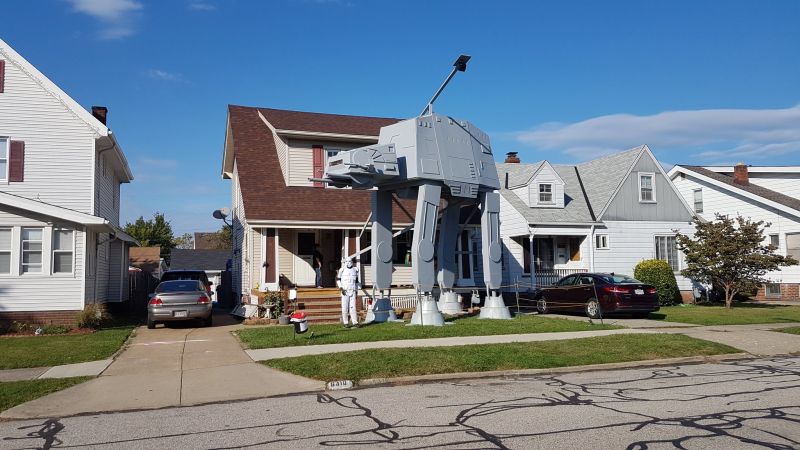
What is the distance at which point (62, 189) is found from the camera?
62.8 feet

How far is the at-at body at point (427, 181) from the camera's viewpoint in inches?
625

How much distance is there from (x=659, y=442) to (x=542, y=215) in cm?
2063

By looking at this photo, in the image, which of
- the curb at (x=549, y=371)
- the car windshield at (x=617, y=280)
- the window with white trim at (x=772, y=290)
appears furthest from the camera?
the window with white trim at (x=772, y=290)

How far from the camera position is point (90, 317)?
1791cm

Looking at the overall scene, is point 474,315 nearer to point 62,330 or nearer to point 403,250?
point 403,250

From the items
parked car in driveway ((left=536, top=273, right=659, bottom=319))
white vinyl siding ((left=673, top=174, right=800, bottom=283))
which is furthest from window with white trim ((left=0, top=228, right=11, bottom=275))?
white vinyl siding ((left=673, top=174, right=800, bottom=283))

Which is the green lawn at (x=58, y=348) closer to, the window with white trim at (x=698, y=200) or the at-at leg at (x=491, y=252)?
the at-at leg at (x=491, y=252)

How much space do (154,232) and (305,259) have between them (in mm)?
48524

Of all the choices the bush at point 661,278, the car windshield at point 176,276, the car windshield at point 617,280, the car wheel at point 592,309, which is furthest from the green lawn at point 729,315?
the car windshield at point 176,276

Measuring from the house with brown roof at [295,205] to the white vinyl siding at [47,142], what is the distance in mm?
4910

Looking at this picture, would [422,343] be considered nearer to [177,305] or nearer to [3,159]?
[177,305]

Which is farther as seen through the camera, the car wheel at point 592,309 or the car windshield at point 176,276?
the car windshield at point 176,276

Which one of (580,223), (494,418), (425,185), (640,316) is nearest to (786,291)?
(580,223)

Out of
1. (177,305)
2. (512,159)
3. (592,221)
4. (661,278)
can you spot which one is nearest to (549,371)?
(177,305)
